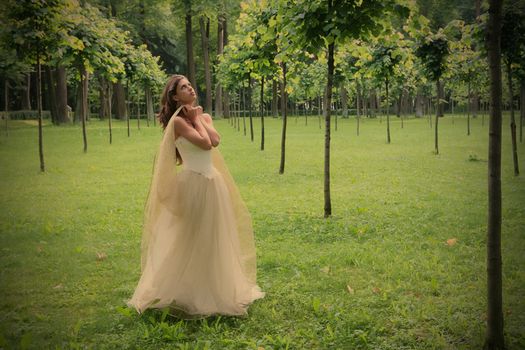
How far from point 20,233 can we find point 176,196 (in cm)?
452

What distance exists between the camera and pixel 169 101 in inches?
172

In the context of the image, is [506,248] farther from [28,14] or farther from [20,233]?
[28,14]

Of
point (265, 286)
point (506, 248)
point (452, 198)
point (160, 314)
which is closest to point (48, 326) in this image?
point (160, 314)

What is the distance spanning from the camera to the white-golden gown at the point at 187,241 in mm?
4133

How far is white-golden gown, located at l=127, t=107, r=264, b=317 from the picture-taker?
4.13 meters

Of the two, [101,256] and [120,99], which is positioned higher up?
[120,99]

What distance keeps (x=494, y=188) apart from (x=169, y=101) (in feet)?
9.91

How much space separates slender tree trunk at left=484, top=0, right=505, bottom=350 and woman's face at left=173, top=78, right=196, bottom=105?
8.66 ft

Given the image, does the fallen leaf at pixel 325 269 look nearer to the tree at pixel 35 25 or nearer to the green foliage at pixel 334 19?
the green foliage at pixel 334 19

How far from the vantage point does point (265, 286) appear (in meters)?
4.99

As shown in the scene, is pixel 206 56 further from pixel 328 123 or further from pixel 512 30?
pixel 328 123

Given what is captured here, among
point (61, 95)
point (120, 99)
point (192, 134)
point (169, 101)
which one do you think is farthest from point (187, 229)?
point (120, 99)

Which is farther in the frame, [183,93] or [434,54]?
[434,54]

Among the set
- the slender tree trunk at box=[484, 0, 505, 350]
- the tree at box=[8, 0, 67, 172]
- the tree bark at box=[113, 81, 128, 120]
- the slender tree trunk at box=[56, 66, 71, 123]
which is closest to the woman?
the slender tree trunk at box=[484, 0, 505, 350]
